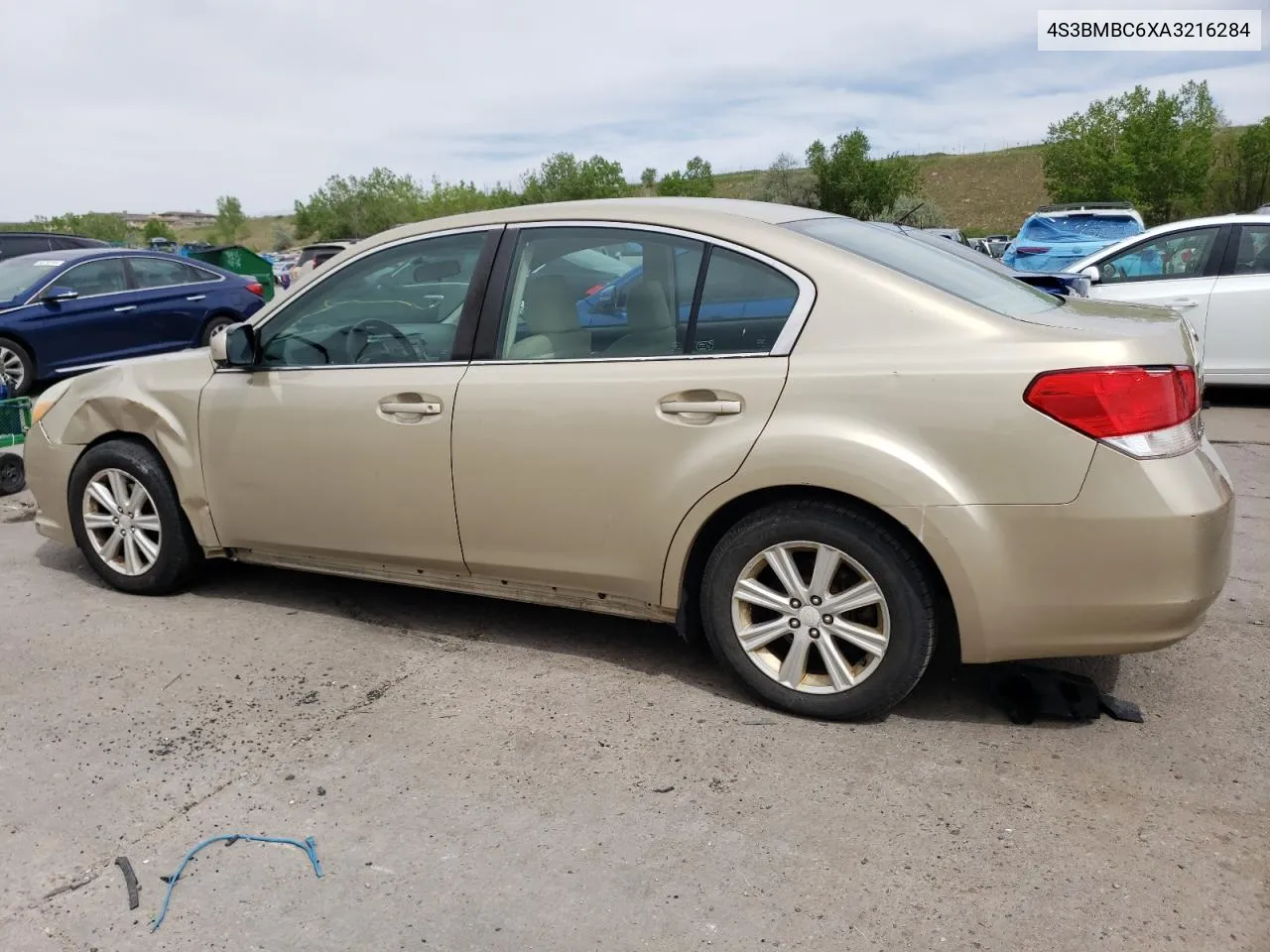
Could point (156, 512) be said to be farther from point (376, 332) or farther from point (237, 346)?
point (376, 332)

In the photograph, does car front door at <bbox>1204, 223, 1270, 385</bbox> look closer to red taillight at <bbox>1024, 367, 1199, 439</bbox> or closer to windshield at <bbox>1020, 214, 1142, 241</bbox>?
red taillight at <bbox>1024, 367, 1199, 439</bbox>

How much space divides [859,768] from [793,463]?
925 mm

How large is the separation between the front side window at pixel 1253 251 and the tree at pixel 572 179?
72674mm

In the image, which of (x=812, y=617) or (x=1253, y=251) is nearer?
(x=812, y=617)

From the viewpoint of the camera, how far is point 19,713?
12.4 feet

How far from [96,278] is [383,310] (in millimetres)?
9261

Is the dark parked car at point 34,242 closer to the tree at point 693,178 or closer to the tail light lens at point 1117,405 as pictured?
the tail light lens at point 1117,405

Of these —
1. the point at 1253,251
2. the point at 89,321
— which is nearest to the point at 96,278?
the point at 89,321

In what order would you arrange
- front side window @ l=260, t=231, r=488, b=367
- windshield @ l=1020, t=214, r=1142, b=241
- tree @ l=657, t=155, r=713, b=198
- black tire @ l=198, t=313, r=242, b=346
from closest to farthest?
1. front side window @ l=260, t=231, r=488, b=367
2. black tire @ l=198, t=313, r=242, b=346
3. windshield @ l=1020, t=214, r=1142, b=241
4. tree @ l=657, t=155, r=713, b=198

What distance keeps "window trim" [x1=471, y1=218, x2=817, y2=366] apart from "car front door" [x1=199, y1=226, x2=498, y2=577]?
69mm

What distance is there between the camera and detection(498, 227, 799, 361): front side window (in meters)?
3.56

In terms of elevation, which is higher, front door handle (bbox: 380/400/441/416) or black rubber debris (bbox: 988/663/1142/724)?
front door handle (bbox: 380/400/441/416)

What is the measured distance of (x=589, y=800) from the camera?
3.11 meters

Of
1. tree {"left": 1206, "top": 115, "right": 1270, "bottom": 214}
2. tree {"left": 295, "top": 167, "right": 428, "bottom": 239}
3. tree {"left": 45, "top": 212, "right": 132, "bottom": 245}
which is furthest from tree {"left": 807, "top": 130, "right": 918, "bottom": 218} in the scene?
tree {"left": 45, "top": 212, "right": 132, "bottom": 245}
